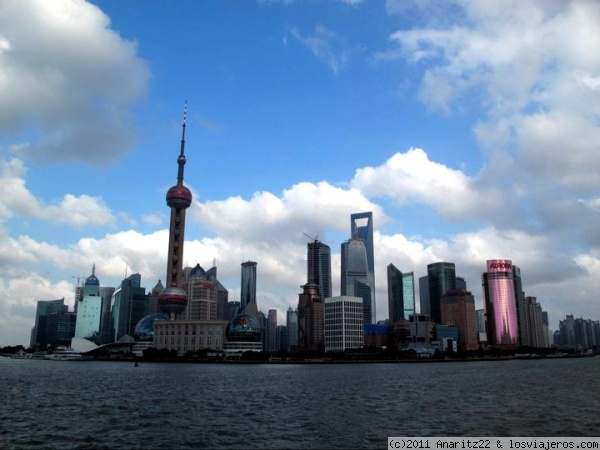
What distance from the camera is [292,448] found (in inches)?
1668

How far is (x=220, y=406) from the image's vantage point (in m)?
68.2

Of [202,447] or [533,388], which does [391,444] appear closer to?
[202,447]

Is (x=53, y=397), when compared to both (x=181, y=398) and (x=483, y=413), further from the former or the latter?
(x=483, y=413)

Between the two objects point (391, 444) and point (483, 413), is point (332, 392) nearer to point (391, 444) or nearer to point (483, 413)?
point (483, 413)

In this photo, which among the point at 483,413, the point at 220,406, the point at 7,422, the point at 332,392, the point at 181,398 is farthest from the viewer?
the point at 332,392

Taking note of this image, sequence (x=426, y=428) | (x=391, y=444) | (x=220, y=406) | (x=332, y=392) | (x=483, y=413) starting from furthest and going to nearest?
(x=332, y=392)
(x=220, y=406)
(x=483, y=413)
(x=426, y=428)
(x=391, y=444)

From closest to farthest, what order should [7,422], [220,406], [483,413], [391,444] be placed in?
[391,444], [7,422], [483,413], [220,406]

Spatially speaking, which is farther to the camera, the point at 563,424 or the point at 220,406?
the point at 220,406

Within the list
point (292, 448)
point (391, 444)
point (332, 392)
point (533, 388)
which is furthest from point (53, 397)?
point (533, 388)

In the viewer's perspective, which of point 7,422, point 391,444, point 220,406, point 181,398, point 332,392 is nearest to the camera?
point 391,444

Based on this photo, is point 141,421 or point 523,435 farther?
point 141,421

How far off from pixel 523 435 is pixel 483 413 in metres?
13.4

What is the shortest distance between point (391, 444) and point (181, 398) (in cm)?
4424

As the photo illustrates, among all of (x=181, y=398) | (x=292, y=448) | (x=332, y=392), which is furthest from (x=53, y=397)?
(x=292, y=448)
